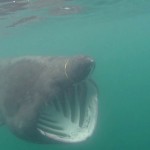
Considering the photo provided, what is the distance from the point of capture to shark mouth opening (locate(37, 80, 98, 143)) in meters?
5.67

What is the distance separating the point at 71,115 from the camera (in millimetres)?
6352

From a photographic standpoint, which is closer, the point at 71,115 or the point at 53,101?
the point at 53,101

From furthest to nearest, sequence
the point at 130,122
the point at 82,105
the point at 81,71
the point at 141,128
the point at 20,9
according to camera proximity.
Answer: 1. the point at 130,122
2. the point at 141,128
3. the point at 20,9
4. the point at 82,105
5. the point at 81,71

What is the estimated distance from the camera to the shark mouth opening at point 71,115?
567cm

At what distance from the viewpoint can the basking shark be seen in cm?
561

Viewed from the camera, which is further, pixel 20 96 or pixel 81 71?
pixel 20 96

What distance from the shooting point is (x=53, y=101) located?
19.5ft

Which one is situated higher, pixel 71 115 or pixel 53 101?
pixel 53 101

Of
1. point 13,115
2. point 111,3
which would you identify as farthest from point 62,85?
point 111,3

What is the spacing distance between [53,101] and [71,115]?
610 millimetres

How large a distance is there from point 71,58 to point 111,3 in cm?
1854

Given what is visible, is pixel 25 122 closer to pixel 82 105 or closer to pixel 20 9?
pixel 82 105

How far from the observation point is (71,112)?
6.37 metres

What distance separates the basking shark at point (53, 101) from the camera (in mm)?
5607
